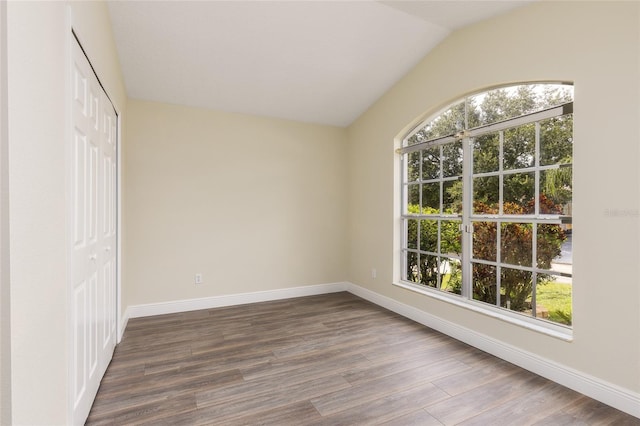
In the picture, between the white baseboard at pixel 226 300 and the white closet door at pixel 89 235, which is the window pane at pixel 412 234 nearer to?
the white baseboard at pixel 226 300

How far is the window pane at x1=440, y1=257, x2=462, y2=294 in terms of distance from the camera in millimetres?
3219

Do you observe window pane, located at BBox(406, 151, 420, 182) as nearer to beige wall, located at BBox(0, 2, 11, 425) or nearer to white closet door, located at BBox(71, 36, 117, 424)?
white closet door, located at BBox(71, 36, 117, 424)

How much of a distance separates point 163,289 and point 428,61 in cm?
400

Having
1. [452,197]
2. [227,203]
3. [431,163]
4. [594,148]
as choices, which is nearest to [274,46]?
[227,203]

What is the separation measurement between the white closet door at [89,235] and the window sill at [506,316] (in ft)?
9.71

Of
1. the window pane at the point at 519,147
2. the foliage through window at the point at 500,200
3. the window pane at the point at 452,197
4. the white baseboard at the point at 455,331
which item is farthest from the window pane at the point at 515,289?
the window pane at the point at 519,147

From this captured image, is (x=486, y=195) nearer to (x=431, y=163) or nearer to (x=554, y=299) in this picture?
(x=431, y=163)

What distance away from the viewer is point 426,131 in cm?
357

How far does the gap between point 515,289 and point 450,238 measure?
796 millimetres

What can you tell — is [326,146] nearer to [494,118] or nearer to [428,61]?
[428,61]

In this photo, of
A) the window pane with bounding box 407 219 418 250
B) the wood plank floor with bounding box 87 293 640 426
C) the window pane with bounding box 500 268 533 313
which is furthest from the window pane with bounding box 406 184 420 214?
the wood plank floor with bounding box 87 293 640 426

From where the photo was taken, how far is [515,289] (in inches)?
106

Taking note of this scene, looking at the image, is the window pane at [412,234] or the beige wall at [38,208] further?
the window pane at [412,234]

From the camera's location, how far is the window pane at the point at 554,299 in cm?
237
